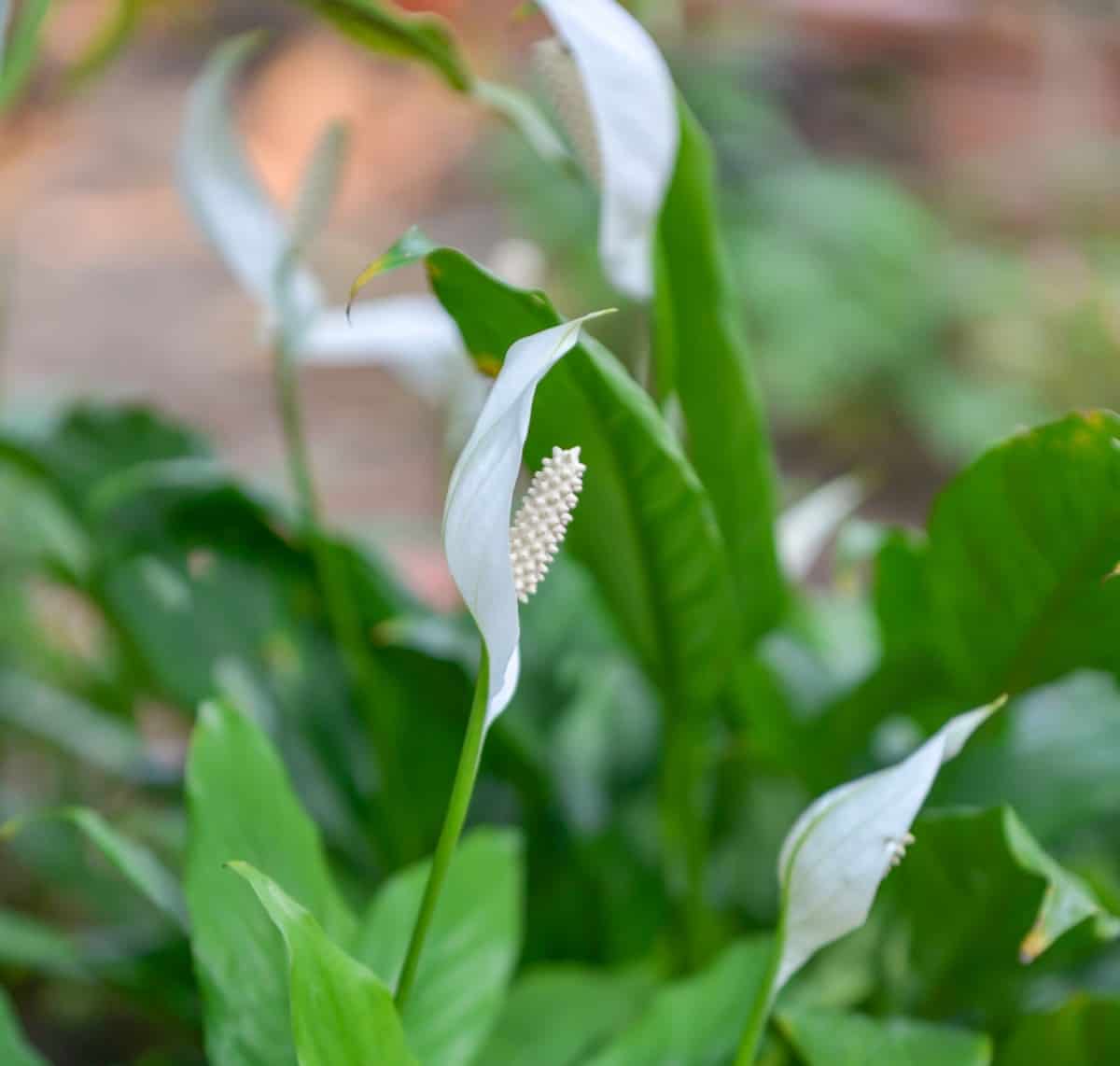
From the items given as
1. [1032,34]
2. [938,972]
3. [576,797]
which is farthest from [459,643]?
[1032,34]

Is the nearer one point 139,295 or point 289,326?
point 289,326

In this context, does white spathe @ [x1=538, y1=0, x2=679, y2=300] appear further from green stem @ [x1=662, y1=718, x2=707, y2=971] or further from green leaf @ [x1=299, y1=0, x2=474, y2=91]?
green stem @ [x1=662, y1=718, x2=707, y2=971]

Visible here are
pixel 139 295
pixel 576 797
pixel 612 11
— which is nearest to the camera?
pixel 612 11

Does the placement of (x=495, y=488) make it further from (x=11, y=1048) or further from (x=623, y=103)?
(x=11, y=1048)

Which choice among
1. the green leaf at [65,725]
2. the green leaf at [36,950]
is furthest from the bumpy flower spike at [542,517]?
the green leaf at [65,725]

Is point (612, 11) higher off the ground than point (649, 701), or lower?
higher

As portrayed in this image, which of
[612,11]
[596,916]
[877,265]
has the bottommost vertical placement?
[877,265]

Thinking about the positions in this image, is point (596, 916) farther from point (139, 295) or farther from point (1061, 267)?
point (139, 295)

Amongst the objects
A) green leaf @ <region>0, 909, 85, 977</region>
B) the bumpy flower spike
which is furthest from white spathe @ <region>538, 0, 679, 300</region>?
green leaf @ <region>0, 909, 85, 977</region>
